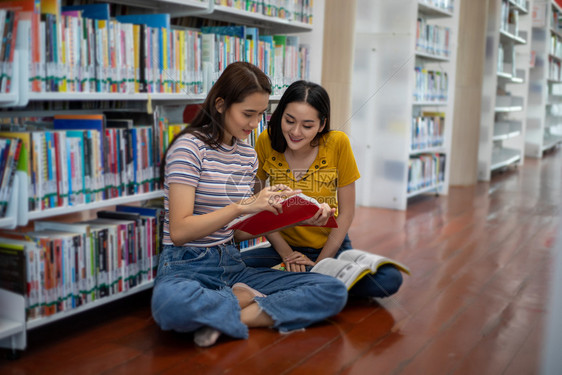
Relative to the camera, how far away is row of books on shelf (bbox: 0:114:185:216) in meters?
1.50

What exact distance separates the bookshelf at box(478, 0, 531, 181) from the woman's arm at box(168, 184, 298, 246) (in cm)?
421

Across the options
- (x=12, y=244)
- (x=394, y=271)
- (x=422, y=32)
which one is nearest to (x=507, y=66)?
(x=422, y=32)

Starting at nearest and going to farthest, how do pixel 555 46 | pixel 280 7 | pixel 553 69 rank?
1. pixel 280 7
2. pixel 555 46
3. pixel 553 69

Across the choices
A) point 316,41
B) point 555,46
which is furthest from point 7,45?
point 555,46

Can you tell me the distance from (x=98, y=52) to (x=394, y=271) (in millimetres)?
1146

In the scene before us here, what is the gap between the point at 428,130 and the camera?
4.25m

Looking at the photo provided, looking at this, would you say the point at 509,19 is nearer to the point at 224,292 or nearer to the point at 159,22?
the point at 159,22

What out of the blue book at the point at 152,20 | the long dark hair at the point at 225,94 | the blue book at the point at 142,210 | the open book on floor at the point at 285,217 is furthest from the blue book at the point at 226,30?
the open book on floor at the point at 285,217

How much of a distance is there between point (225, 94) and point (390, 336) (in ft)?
2.73

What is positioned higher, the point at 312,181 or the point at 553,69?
the point at 553,69

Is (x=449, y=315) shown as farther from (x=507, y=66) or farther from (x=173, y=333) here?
(x=507, y=66)

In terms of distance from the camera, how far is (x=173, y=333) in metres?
1.69

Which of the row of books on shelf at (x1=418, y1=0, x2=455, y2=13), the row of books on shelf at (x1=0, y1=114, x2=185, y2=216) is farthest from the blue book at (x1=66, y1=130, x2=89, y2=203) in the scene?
the row of books on shelf at (x1=418, y1=0, x2=455, y2=13)

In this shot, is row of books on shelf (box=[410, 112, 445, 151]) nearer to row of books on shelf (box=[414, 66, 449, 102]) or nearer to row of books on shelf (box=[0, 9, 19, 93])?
row of books on shelf (box=[414, 66, 449, 102])
